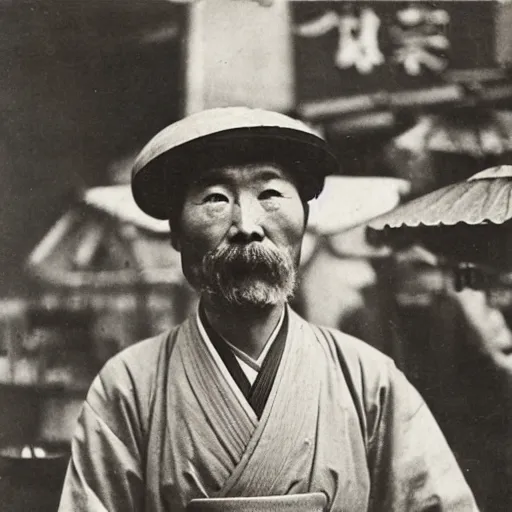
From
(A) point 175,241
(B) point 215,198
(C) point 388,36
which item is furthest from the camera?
(C) point 388,36

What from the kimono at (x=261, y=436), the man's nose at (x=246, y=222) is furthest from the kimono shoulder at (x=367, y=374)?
the man's nose at (x=246, y=222)

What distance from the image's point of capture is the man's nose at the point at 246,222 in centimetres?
191

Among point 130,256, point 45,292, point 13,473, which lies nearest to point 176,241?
point 130,256

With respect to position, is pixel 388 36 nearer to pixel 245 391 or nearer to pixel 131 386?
pixel 245 391

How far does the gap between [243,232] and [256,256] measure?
0.06m

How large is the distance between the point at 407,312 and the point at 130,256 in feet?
2.34

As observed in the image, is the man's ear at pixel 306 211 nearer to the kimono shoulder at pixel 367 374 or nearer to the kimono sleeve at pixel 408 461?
the kimono shoulder at pixel 367 374

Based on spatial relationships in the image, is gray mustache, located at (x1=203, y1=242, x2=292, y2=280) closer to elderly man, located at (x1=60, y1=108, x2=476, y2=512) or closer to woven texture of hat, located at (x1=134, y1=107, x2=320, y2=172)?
elderly man, located at (x1=60, y1=108, x2=476, y2=512)

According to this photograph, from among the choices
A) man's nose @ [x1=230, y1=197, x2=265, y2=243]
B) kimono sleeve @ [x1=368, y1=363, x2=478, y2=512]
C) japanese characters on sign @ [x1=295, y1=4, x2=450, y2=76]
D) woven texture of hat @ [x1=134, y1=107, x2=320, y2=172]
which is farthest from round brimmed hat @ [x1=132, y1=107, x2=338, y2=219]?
kimono sleeve @ [x1=368, y1=363, x2=478, y2=512]

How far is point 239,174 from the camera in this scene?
1.96 meters

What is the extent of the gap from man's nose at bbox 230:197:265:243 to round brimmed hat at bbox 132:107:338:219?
0.11 meters

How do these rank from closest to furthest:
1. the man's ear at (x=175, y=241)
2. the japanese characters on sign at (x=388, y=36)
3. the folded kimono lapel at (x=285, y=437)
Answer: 1. the folded kimono lapel at (x=285, y=437)
2. the man's ear at (x=175, y=241)
3. the japanese characters on sign at (x=388, y=36)

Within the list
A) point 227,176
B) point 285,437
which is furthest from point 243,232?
point 285,437

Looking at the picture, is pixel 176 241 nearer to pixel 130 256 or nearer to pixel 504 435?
pixel 130 256
